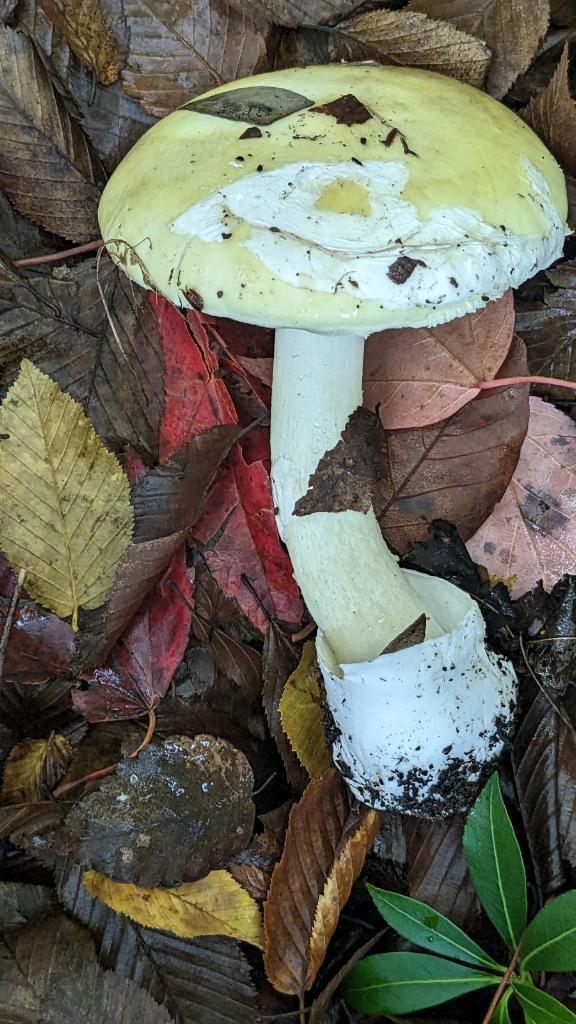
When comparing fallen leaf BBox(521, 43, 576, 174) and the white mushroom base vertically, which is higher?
fallen leaf BBox(521, 43, 576, 174)

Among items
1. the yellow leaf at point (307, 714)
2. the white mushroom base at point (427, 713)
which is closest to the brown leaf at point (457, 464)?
the white mushroom base at point (427, 713)

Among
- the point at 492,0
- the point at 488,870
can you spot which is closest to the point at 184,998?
the point at 488,870

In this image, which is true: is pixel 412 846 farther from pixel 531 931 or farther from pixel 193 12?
pixel 193 12

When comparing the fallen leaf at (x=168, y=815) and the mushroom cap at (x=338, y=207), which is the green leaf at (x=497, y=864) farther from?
the mushroom cap at (x=338, y=207)

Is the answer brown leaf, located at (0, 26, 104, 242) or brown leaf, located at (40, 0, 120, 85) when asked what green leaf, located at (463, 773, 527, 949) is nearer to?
brown leaf, located at (0, 26, 104, 242)

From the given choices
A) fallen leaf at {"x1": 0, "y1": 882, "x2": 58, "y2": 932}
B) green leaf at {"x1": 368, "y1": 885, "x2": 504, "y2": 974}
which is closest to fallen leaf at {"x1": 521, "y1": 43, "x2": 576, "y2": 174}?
green leaf at {"x1": 368, "y1": 885, "x2": 504, "y2": 974}

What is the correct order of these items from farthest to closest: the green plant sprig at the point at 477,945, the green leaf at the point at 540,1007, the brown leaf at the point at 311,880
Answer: the brown leaf at the point at 311,880, the green plant sprig at the point at 477,945, the green leaf at the point at 540,1007
